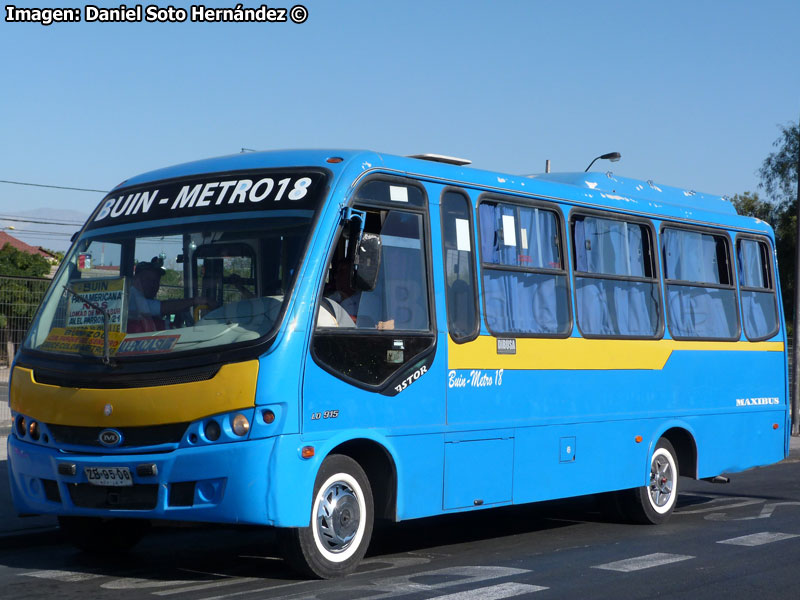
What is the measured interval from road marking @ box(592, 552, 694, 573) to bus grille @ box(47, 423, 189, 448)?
3.28m

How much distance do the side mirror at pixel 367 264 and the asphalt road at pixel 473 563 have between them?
6.55 feet

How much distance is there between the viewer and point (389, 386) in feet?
27.5

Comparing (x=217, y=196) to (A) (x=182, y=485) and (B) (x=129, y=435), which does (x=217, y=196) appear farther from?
(A) (x=182, y=485)

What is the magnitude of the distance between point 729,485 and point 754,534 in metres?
5.88

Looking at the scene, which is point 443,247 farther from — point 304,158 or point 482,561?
point 482,561

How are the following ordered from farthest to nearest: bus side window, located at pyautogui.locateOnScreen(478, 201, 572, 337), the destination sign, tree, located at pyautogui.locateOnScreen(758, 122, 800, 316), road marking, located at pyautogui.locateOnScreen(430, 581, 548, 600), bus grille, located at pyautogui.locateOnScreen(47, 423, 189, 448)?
tree, located at pyautogui.locateOnScreen(758, 122, 800, 316) < bus side window, located at pyautogui.locateOnScreen(478, 201, 572, 337) < the destination sign < bus grille, located at pyautogui.locateOnScreen(47, 423, 189, 448) < road marking, located at pyautogui.locateOnScreen(430, 581, 548, 600)

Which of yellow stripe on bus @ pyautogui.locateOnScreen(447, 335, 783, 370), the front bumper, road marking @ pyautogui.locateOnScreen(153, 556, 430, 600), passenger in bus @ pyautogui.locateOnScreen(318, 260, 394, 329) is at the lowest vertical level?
road marking @ pyautogui.locateOnScreen(153, 556, 430, 600)

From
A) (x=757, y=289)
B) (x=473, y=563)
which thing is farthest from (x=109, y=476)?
(x=757, y=289)

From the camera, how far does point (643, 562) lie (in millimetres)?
8945

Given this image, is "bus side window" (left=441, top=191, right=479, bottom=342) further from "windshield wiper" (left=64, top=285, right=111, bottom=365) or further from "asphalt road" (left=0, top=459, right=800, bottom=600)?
"windshield wiper" (left=64, top=285, right=111, bottom=365)

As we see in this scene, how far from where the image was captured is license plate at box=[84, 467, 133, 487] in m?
7.69

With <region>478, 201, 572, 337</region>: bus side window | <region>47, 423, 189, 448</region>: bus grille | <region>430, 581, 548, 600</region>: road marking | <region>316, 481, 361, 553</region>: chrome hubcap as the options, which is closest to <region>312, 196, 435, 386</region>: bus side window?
<region>316, 481, 361, 553</region>: chrome hubcap

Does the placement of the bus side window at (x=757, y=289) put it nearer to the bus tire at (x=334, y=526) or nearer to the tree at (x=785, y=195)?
the bus tire at (x=334, y=526)

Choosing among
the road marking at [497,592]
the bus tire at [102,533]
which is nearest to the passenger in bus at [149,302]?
the bus tire at [102,533]
